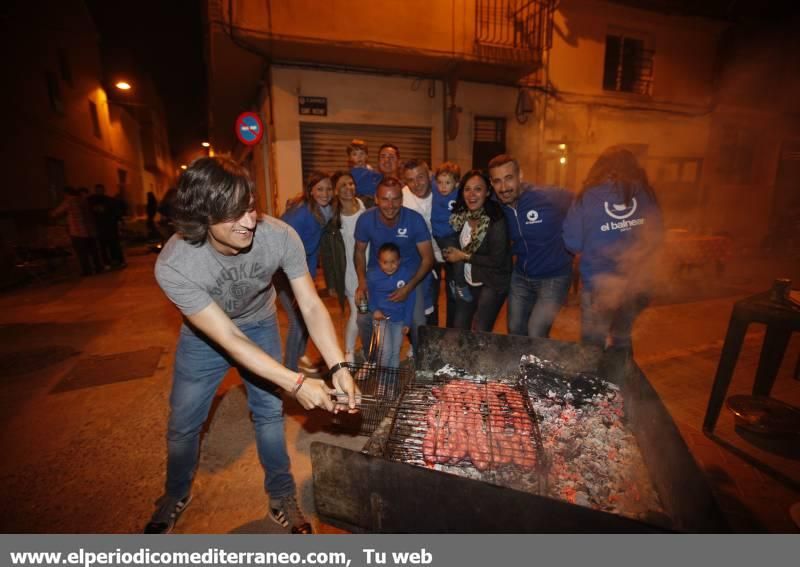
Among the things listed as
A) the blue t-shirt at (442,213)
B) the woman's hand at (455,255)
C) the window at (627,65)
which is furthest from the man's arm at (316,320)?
the window at (627,65)

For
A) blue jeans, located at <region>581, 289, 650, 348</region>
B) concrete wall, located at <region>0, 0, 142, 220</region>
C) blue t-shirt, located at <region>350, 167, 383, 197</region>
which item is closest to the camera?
blue jeans, located at <region>581, 289, 650, 348</region>

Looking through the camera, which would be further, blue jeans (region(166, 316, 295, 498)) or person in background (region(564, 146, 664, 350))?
person in background (region(564, 146, 664, 350))

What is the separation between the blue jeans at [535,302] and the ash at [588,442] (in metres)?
0.74

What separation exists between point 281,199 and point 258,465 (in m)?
7.60

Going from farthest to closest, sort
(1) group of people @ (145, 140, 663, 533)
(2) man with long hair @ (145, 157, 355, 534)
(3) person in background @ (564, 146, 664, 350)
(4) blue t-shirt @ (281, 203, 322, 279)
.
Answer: (4) blue t-shirt @ (281, 203, 322, 279) < (3) person in background @ (564, 146, 664, 350) < (1) group of people @ (145, 140, 663, 533) < (2) man with long hair @ (145, 157, 355, 534)

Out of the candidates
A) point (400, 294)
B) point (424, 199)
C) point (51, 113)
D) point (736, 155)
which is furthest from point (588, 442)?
point (51, 113)

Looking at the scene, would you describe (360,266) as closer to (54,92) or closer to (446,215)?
(446,215)

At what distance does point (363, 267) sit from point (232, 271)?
2043 millimetres

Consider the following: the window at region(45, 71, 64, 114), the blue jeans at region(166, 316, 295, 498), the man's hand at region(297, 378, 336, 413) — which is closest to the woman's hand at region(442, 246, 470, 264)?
the blue jeans at region(166, 316, 295, 498)

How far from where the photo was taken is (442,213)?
179 inches

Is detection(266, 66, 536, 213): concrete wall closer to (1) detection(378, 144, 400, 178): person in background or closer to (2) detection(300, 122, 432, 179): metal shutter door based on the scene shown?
(2) detection(300, 122, 432, 179): metal shutter door

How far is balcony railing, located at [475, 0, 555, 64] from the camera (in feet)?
31.1

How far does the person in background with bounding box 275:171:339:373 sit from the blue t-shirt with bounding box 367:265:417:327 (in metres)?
0.72

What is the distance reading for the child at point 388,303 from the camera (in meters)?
3.94
